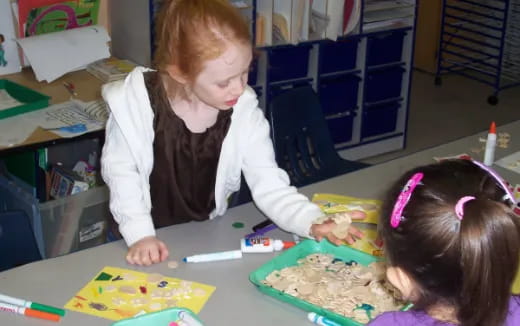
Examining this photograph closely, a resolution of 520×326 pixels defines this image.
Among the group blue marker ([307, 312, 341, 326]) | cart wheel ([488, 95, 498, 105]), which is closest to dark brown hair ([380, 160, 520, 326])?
blue marker ([307, 312, 341, 326])

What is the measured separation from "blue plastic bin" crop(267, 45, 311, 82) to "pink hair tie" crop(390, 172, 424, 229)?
2103mm

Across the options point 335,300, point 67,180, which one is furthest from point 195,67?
point 67,180

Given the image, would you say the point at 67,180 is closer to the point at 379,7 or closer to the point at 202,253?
the point at 202,253

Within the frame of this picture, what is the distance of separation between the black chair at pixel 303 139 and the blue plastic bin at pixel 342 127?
1154 mm

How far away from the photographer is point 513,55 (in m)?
4.66

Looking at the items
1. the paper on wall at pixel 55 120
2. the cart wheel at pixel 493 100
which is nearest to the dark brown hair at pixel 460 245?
the paper on wall at pixel 55 120

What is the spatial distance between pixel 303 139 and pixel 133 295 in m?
1.05

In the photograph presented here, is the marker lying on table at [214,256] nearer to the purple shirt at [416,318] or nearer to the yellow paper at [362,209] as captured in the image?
the yellow paper at [362,209]

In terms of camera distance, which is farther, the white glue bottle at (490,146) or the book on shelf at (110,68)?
the book on shelf at (110,68)

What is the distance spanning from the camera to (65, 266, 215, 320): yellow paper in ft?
4.00

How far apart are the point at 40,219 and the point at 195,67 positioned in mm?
1112

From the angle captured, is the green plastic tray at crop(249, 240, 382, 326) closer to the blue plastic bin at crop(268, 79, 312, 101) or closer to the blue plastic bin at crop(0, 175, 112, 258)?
the blue plastic bin at crop(0, 175, 112, 258)

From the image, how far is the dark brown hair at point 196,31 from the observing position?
1.38m

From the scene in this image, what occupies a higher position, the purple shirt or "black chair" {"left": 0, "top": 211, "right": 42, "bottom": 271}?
the purple shirt
